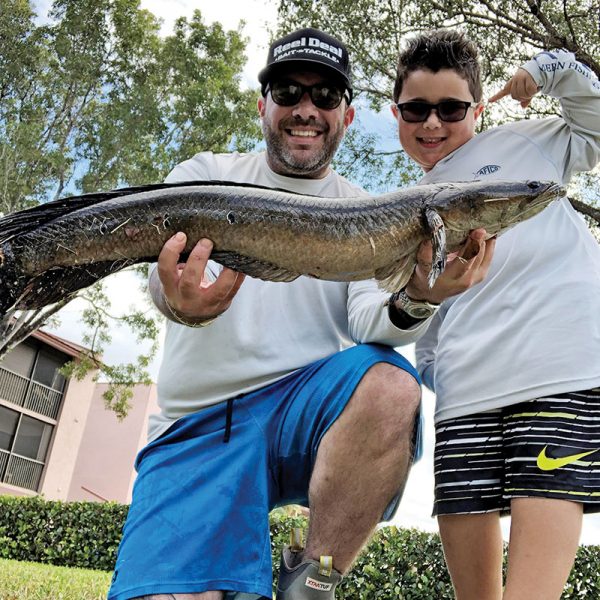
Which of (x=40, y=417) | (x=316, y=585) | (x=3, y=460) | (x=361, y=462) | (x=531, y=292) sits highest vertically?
(x=40, y=417)

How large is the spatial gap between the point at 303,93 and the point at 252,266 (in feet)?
4.44

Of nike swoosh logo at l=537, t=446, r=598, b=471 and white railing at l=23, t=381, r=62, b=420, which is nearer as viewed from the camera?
nike swoosh logo at l=537, t=446, r=598, b=471

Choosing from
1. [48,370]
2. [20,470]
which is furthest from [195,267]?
[48,370]

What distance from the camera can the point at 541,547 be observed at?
8.26 ft

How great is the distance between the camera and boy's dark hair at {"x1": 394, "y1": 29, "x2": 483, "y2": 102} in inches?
137

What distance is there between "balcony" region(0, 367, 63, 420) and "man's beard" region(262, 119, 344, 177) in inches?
986

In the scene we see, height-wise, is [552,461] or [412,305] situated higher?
[412,305]

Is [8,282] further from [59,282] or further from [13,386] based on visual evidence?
[13,386]

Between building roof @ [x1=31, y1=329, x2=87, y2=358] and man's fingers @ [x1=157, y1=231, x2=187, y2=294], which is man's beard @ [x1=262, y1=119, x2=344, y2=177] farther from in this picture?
building roof @ [x1=31, y1=329, x2=87, y2=358]

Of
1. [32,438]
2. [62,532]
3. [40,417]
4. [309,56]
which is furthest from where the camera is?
[40,417]

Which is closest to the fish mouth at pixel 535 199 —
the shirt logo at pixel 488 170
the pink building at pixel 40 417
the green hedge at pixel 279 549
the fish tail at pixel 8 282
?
the shirt logo at pixel 488 170

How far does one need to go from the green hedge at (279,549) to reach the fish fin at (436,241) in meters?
8.09

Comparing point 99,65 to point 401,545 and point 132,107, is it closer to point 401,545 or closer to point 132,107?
point 132,107

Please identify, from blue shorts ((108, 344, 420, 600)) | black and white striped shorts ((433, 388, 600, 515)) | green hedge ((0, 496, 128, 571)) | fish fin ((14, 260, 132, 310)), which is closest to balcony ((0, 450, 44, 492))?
green hedge ((0, 496, 128, 571))
